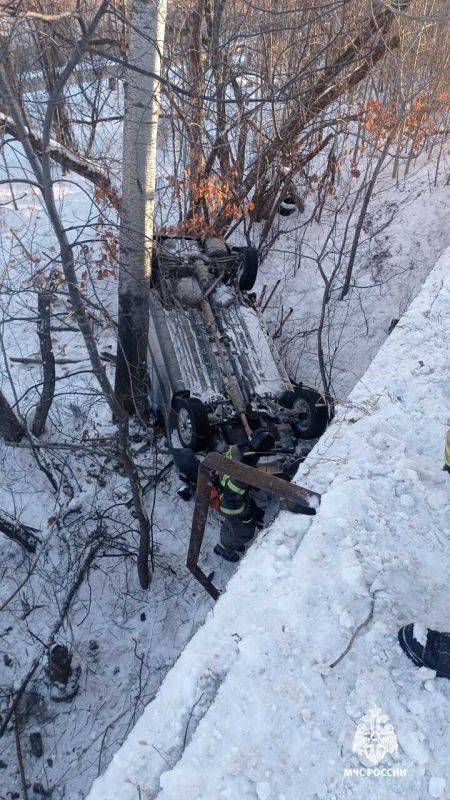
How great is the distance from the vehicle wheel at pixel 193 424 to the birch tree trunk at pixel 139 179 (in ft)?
1.76

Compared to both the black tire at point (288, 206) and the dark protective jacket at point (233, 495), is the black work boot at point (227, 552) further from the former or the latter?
the black tire at point (288, 206)

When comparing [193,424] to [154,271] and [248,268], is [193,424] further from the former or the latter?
[248,268]

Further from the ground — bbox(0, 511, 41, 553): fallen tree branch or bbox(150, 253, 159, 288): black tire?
bbox(150, 253, 159, 288): black tire

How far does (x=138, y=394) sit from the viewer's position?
5664 mm

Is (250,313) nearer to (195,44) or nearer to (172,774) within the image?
(195,44)

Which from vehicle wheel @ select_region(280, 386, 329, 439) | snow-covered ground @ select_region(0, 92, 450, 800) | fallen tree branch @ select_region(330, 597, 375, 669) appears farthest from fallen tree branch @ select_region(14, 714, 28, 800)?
vehicle wheel @ select_region(280, 386, 329, 439)

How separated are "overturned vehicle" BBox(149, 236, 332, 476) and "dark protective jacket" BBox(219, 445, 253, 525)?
21.9 inches

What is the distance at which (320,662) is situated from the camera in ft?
7.82

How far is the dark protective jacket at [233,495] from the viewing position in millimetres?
3918

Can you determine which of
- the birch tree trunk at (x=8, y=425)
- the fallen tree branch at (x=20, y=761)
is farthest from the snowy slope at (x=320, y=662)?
the birch tree trunk at (x=8, y=425)

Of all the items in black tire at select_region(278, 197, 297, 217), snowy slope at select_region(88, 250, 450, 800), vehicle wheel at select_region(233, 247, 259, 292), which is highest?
black tire at select_region(278, 197, 297, 217)

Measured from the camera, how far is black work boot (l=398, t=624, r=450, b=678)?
231cm

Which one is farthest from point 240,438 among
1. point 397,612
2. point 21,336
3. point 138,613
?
point 21,336

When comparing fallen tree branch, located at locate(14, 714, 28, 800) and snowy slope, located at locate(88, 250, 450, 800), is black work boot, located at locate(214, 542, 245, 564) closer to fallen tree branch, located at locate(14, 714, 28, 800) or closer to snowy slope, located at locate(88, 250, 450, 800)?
snowy slope, located at locate(88, 250, 450, 800)
